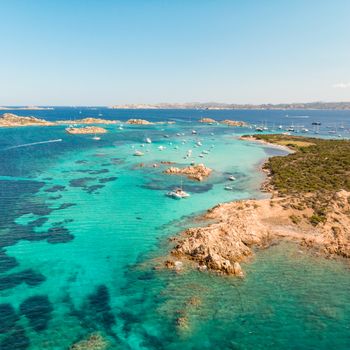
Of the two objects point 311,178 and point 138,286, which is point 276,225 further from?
point 311,178

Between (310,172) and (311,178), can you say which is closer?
(311,178)

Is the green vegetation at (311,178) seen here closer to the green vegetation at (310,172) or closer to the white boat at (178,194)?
the green vegetation at (310,172)

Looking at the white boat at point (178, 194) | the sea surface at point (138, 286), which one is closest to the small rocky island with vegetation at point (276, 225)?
the sea surface at point (138, 286)

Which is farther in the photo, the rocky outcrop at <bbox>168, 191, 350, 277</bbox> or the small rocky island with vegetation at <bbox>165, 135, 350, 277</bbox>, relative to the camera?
the small rocky island with vegetation at <bbox>165, 135, 350, 277</bbox>

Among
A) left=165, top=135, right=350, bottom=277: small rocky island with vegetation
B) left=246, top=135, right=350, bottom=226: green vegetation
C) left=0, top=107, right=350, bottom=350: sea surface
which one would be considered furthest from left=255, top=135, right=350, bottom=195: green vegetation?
left=0, top=107, right=350, bottom=350: sea surface

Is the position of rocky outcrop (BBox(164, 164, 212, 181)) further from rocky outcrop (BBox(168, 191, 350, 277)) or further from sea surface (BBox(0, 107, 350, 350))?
rocky outcrop (BBox(168, 191, 350, 277))

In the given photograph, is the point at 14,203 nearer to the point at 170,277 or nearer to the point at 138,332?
the point at 170,277

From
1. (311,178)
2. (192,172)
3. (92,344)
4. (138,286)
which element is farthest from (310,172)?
(92,344)

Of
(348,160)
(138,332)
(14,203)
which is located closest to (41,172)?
(14,203)
